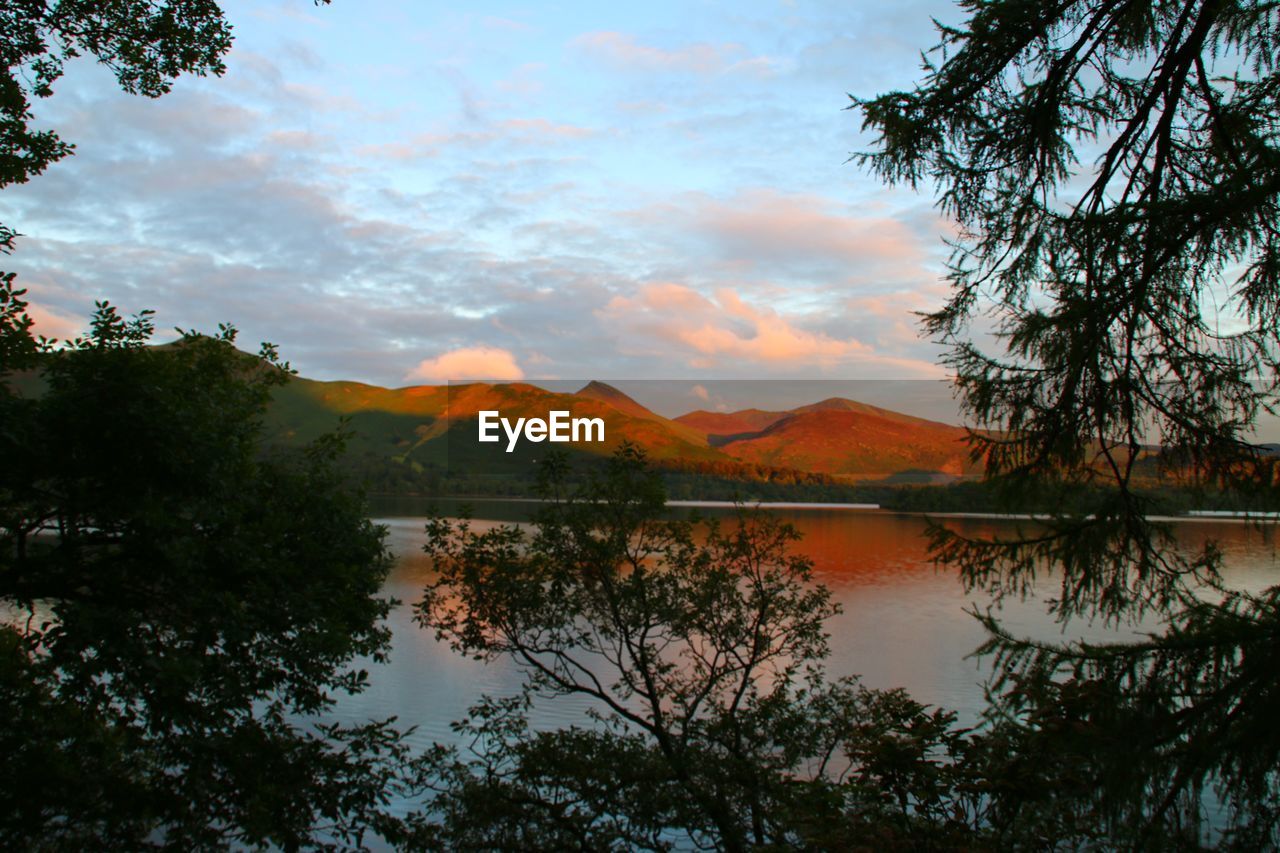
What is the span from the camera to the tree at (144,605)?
16.0 feet

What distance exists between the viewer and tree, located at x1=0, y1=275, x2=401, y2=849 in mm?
4863

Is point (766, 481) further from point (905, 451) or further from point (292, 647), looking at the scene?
point (292, 647)

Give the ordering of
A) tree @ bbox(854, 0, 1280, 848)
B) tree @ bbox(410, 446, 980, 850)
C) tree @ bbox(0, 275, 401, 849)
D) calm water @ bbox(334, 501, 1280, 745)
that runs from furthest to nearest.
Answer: calm water @ bbox(334, 501, 1280, 745) → tree @ bbox(410, 446, 980, 850) → tree @ bbox(0, 275, 401, 849) → tree @ bbox(854, 0, 1280, 848)

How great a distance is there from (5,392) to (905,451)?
72812 millimetres

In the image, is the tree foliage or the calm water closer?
the tree foliage

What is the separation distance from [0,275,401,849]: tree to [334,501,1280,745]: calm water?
2.50m

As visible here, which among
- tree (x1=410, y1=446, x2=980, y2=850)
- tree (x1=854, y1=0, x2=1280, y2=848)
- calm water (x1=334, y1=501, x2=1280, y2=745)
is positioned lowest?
calm water (x1=334, y1=501, x2=1280, y2=745)

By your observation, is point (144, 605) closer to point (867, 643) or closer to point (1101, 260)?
point (1101, 260)

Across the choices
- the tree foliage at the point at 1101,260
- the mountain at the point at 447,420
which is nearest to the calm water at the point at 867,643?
the tree foliage at the point at 1101,260

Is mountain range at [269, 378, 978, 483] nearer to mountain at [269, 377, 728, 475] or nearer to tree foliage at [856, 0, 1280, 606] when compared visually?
mountain at [269, 377, 728, 475]

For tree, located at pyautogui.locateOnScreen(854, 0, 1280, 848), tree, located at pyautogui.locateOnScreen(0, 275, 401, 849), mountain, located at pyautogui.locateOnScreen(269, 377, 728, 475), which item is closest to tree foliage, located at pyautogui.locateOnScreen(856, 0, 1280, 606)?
tree, located at pyautogui.locateOnScreen(854, 0, 1280, 848)

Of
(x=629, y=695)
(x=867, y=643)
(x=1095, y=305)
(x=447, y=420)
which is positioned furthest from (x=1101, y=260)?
(x=447, y=420)

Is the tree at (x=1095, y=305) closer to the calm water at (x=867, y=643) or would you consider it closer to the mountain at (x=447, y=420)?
the calm water at (x=867, y=643)

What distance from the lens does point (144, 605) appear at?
17.3 feet
